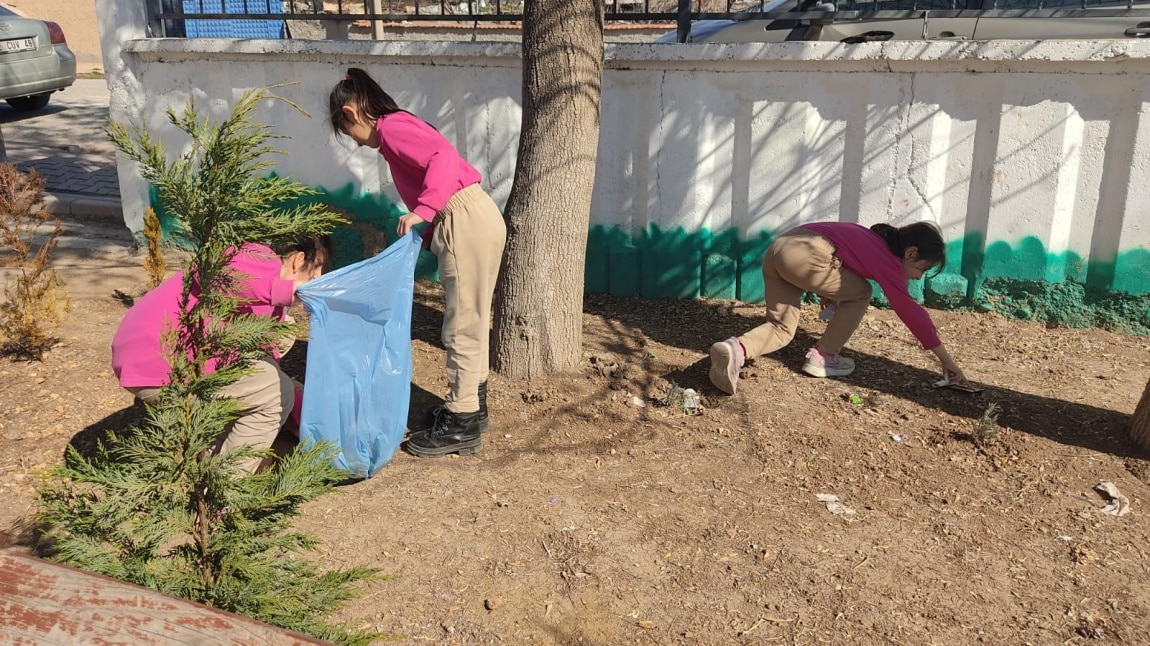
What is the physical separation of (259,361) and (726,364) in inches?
84.2

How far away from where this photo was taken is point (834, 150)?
5359 millimetres

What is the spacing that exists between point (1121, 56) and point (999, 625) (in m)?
3.18

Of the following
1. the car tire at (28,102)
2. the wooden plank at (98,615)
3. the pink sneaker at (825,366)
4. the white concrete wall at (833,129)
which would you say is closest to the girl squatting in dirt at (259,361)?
the wooden plank at (98,615)

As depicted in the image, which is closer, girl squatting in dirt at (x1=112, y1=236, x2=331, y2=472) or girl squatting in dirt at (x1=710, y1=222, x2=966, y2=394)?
girl squatting in dirt at (x1=112, y1=236, x2=331, y2=472)

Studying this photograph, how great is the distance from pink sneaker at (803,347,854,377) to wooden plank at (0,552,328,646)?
10.6ft

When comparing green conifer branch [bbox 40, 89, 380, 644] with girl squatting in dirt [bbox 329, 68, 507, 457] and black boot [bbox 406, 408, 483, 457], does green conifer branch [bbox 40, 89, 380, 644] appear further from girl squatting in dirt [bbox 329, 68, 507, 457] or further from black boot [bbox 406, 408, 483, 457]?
black boot [bbox 406, 408, 483, 457]

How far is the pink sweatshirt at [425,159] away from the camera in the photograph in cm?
371

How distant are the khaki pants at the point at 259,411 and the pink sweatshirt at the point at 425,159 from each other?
824 millimetres

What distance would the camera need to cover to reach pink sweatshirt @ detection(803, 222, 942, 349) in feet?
14.2

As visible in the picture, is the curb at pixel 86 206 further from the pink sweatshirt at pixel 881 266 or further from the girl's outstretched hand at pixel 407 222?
the pink sweatshirt at pixel 881 266

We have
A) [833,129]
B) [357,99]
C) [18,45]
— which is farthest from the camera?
[18,45]

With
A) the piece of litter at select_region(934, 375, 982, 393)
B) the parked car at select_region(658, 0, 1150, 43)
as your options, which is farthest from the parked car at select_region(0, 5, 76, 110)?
the piece of litter at select_region(934, 375, 982, 393)

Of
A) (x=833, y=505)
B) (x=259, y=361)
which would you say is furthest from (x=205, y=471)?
(x=833, y=505)

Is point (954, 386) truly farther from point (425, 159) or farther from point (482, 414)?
point (425, 159)
